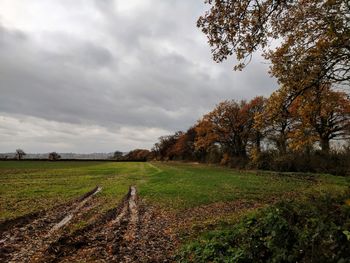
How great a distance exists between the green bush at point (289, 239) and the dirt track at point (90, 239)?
1720mm

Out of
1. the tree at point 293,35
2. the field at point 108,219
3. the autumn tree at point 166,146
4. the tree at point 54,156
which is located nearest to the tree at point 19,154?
the tree at point 54,156

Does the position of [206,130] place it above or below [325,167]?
above

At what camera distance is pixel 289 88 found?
1492cm

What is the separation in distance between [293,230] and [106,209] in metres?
13.0

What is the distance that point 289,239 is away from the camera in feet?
22.5

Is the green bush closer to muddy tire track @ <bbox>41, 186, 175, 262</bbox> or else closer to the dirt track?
muddy tire track @ <bbox>41, 186, 175, 262</bbox>

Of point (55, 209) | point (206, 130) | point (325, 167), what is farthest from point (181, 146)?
point (55, 209)

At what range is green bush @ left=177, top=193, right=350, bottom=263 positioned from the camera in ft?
19.1

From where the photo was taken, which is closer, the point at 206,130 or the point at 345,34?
the point at 345,34

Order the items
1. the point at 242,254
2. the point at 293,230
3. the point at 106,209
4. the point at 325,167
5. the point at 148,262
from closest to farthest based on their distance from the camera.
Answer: the point at 293,230
the point at 242,254
the point at 148,262
the point at 106,209
the point at 325,167

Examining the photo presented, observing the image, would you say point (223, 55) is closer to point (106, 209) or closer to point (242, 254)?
point (242, 254)

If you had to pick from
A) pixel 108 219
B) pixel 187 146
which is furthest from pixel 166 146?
pixel 108 219

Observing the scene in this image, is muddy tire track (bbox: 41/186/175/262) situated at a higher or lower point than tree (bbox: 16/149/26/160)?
lower

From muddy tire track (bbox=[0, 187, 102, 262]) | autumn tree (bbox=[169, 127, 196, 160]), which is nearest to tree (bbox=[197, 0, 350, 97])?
muddy tire track (bbox=[0, 187, 102, 262])
